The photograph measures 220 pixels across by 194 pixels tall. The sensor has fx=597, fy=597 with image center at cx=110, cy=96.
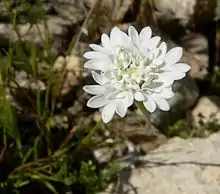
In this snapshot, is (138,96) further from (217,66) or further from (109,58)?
(217,66)

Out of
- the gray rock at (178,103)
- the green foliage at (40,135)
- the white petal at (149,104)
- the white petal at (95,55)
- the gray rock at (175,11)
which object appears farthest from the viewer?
the gray rock at (175,11)

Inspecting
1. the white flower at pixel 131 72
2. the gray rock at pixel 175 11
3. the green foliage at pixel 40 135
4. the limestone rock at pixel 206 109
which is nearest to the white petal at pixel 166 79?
the white flower at pixel 131 72

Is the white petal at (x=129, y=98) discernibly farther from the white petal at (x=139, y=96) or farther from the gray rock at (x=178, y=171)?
the gray rock at (x=178, y=171)

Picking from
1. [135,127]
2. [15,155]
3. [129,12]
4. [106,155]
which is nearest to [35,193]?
[15,155]

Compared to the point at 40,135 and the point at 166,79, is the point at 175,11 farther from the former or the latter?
the point at 166,79

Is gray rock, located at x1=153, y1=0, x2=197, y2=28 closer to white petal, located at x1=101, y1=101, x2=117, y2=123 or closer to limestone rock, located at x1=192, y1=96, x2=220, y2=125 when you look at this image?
limestone rock, located at x1=192, y1=96, x2=220, y2=125

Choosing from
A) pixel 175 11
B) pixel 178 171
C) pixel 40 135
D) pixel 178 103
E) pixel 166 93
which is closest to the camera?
pixel 166 93

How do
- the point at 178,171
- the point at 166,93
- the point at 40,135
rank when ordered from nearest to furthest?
the point at 166,93 < the point at 40,135 < the point at 178,171

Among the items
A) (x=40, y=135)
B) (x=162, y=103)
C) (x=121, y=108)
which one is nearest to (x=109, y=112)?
(x=121, y=108)
